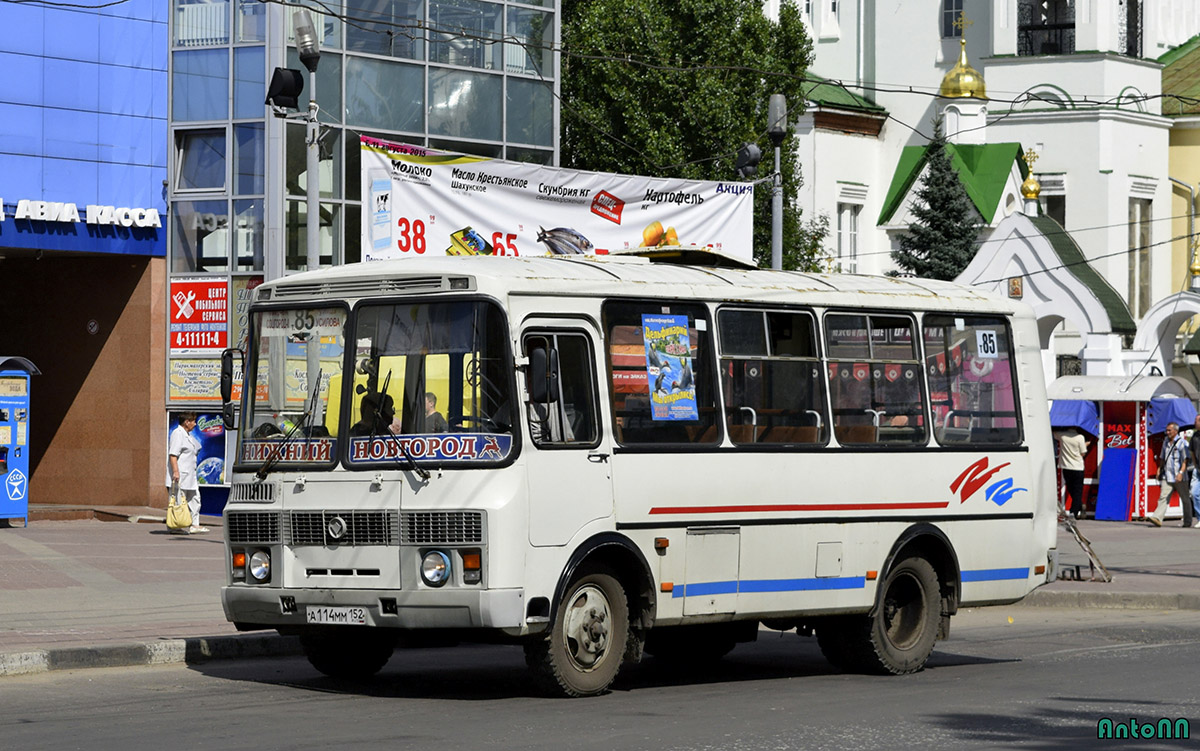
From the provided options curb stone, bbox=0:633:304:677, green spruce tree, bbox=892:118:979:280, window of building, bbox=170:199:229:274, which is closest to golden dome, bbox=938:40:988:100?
green spruce tree, bbox=892:118:979:280

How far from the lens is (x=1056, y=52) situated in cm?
6856

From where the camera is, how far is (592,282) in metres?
12.2

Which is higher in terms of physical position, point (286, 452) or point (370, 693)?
point (286, 452)

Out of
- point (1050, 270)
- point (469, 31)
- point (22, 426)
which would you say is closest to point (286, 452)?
point (22, 426)

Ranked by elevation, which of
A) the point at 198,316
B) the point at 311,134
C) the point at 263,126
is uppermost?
the point at 263,126

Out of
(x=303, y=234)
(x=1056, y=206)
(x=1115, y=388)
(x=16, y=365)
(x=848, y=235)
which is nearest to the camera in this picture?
(x=16, y=365)

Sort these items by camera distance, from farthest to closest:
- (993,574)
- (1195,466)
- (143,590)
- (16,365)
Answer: (1195,466), (16,365), (143,590), (993,574)

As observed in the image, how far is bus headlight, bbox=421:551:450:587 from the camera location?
11.4 m

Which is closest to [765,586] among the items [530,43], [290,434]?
[290,434]

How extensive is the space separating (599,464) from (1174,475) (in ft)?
78.2

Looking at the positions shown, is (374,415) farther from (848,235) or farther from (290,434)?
(848,235)

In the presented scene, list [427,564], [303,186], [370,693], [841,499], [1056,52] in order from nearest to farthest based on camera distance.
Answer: [427,564] < [370,693] < [841,499] < [303,186] < [1056,52]

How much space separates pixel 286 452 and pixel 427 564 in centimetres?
136

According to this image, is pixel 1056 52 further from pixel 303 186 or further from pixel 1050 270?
pixel 303 186
